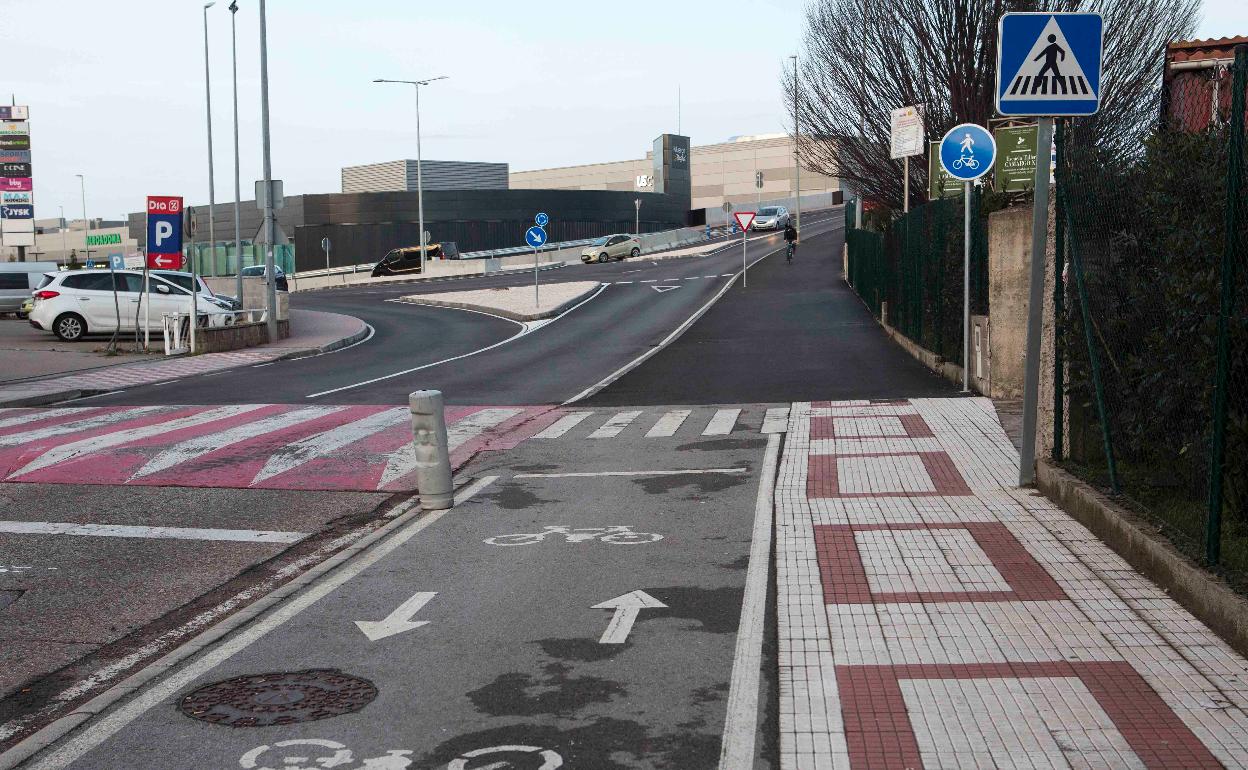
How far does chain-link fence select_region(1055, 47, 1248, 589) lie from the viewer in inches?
274

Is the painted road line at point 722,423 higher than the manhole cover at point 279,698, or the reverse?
the painted road line at point 722,423

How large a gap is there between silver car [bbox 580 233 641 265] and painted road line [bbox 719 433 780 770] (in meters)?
64.3

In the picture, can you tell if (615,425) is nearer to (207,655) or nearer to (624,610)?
(624,610)

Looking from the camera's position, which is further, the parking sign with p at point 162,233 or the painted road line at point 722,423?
the parking sign with p at point 162,233

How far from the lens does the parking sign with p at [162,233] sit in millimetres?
26938

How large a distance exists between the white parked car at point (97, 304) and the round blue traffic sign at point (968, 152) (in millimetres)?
20751

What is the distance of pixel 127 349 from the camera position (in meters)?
29.4

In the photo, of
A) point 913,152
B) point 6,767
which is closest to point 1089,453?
point 6,767

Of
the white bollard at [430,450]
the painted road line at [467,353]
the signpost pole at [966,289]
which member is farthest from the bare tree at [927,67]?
the white bollard at [430,450]

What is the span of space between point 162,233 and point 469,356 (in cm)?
691

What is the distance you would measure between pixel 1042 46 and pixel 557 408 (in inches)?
366

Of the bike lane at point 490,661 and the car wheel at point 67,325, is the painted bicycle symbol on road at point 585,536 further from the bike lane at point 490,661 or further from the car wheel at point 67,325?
the car wheel at point 67,325

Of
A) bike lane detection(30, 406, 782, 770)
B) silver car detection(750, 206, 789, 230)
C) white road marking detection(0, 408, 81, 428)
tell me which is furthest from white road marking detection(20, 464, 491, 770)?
silver car detection(750, 206, 789, 230)

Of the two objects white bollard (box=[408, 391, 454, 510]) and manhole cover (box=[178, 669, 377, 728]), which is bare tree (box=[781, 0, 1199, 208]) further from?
manhole cover (box=[178, 669, 377, 728])
